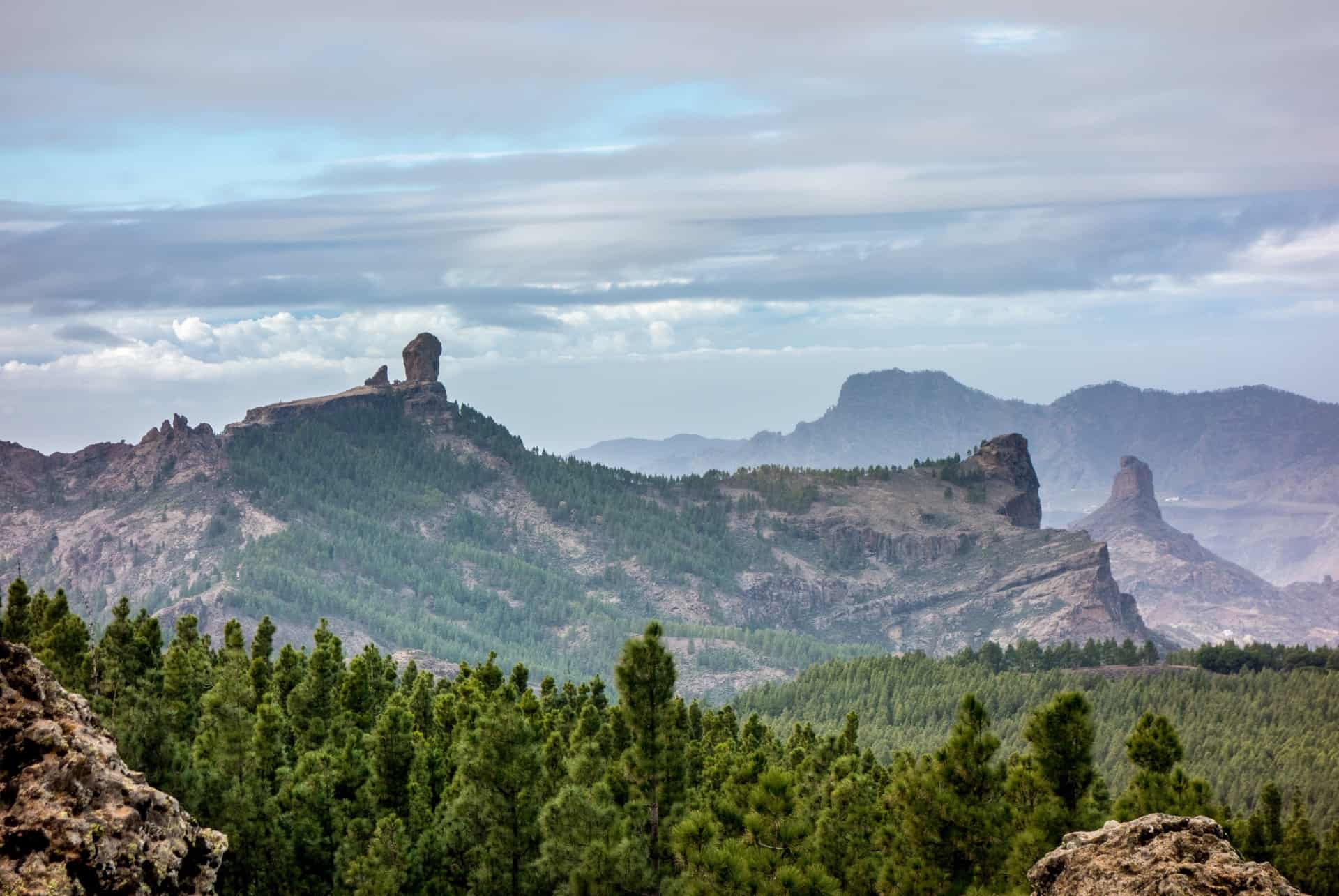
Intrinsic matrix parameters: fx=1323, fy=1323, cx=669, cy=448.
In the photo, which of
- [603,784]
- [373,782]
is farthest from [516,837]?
[373,782]

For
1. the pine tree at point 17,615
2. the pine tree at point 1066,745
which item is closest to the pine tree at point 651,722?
the pine tree at point 1066,745

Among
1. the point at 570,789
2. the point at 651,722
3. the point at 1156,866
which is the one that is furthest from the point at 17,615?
the point at 1156,866

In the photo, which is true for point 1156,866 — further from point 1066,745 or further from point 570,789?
point 570,789

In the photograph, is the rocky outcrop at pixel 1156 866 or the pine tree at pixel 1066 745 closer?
the rocky outcrop at pixel 1156 866

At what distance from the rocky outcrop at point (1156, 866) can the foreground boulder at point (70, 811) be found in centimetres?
1579

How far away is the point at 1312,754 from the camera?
195500mm

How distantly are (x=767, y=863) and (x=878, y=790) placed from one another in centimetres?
3557

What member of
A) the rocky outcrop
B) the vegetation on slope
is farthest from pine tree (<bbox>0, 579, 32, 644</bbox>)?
the rocky outcrop

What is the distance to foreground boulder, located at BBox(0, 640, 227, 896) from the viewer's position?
2191cm

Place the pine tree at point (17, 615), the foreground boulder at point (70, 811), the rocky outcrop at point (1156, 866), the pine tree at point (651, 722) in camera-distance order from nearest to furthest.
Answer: the rocky outcrop at point (1156, 866), the foreground boulder at point (70, 811), the pine tree at point (651, 722), the pine tree at point (17, 615)

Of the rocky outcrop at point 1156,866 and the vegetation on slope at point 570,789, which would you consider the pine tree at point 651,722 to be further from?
the rocky outcrop at point 1156,866

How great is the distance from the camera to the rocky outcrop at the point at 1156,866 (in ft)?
68.4

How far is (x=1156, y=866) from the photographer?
2158cm

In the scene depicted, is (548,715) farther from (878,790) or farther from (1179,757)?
(1179,757)
